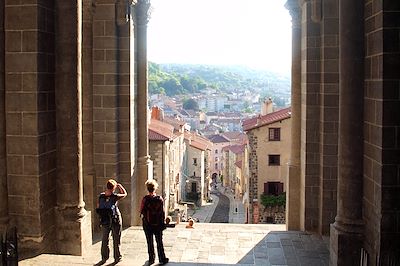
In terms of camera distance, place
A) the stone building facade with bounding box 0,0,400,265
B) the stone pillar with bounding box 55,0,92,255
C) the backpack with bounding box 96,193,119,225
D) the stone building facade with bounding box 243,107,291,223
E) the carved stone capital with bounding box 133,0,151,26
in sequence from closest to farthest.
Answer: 1. the stone building facade with bounding box 0,0,400,265
2. the backpack with bounding box 96,193,119,225
3. the stone pillar with bounding box 55,0,92,255
4. the carved stone capital with bounding box 133,0,151,26
5. the stone building facade with bounding box 243,107,291,223

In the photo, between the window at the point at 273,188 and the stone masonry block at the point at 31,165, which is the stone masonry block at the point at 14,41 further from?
the window at the point at 273,188

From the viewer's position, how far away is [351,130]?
25.0 ft

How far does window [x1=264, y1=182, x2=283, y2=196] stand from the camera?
2892 centimetres

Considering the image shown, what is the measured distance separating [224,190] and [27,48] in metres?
65.7

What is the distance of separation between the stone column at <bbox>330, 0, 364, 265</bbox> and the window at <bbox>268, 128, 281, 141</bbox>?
20.9 metres

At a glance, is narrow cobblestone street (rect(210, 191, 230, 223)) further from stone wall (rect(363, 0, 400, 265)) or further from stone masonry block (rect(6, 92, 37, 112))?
stone wall (rect(363, 0, 400, 265))

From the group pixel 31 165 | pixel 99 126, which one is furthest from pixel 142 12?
pixel 31 165

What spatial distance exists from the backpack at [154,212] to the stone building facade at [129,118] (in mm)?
1359

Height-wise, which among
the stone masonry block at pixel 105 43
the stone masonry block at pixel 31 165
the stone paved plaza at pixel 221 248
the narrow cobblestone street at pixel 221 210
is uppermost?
the stone masonry block at pixel 105 43

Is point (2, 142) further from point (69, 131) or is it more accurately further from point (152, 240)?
point (152, 240)

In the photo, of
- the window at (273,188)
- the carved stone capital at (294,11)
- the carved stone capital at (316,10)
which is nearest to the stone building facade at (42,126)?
the carved stone capital at (316,10)

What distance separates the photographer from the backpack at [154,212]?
7.63 m

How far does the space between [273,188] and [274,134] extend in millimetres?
2931

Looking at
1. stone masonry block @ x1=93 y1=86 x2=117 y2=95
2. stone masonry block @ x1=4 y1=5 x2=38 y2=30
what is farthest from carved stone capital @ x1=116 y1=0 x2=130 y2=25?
stone masonry block @ x1=4 y1=5 x2=38 y2=30
